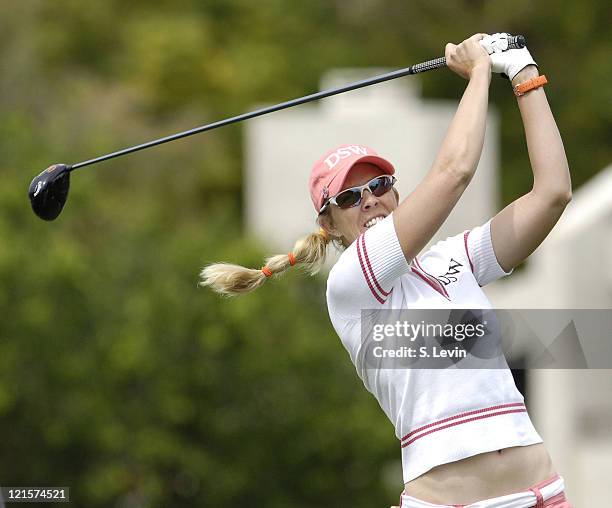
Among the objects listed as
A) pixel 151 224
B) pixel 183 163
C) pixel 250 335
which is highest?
pixel 183 163

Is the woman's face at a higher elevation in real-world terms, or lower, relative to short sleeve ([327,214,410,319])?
higher

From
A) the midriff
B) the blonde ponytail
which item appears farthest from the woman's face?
the midriff

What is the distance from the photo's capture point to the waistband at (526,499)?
152 inches

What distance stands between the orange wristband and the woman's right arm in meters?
0.16

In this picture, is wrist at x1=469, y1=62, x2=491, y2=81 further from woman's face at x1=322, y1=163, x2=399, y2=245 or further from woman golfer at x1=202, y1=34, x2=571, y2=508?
woman's face at x1=322, y1=163, x2=399, y2=245

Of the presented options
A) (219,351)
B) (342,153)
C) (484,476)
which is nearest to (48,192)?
(342,153)

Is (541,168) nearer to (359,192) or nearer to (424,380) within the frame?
(359,192)

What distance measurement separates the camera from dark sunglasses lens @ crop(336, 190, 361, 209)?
410cm

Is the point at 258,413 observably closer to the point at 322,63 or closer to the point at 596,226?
the point at 596,226

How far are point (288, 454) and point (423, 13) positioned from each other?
14.7 m

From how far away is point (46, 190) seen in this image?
4.72 metres

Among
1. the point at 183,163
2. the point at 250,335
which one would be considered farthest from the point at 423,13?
the point at 250,335

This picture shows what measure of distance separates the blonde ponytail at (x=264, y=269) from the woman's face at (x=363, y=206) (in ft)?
0.39

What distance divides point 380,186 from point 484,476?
817 millimetres
